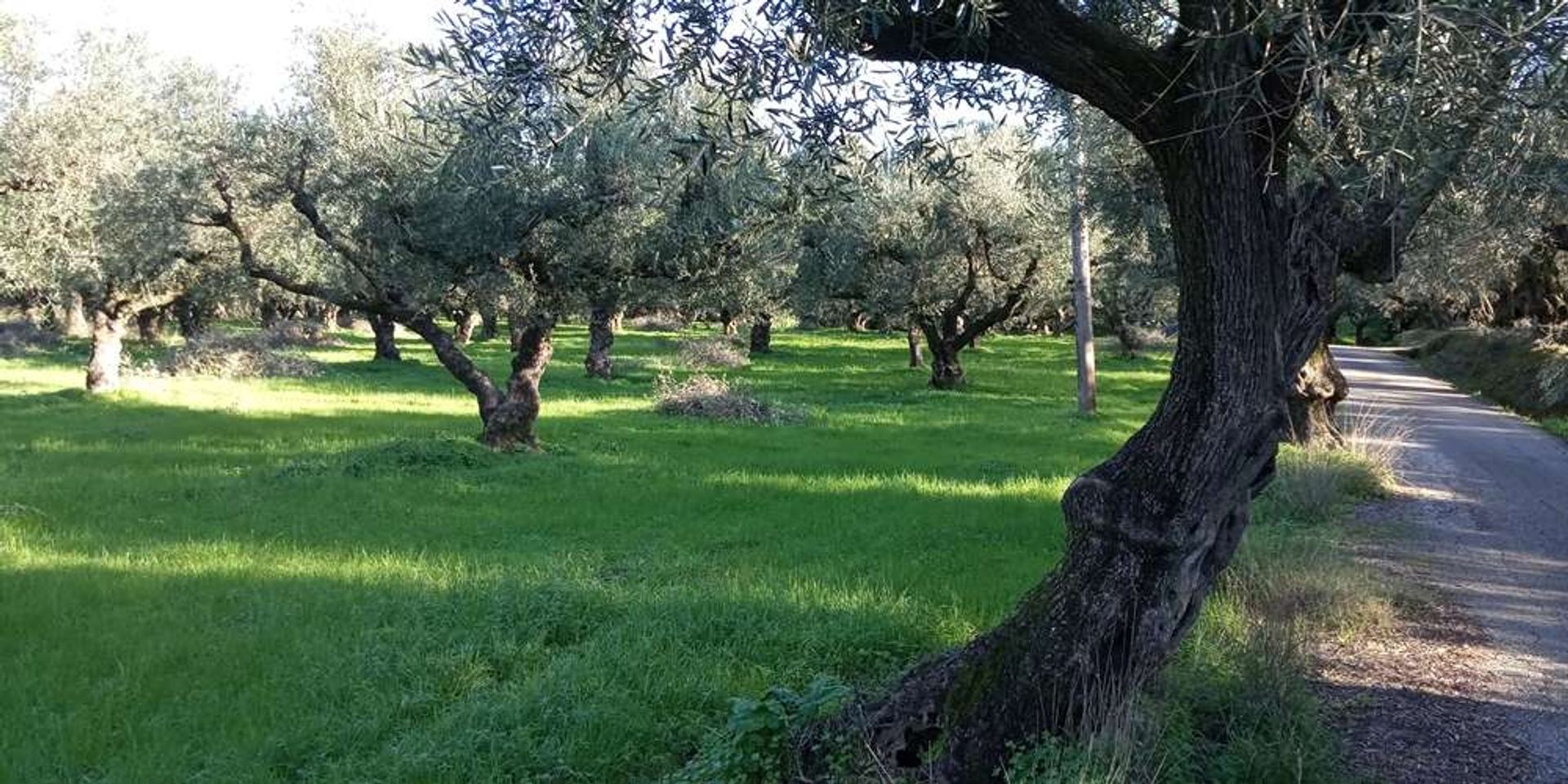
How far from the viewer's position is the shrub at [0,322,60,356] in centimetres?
4024

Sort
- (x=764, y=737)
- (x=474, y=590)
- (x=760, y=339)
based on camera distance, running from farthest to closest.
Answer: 1. (x=760, y=339)
2. (x=474, y=590)
3. (x=764, y=737)

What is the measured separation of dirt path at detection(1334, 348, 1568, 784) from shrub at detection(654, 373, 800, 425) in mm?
11355

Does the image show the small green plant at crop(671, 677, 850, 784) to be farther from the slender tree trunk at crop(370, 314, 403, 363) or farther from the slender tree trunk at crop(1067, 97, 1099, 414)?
the slender tree trunk at crop(370, 314, 403, 363)

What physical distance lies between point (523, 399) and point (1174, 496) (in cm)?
1371

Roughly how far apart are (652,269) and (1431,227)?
10648mm

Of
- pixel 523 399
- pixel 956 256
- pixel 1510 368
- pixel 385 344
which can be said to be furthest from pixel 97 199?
pixel 1510 368

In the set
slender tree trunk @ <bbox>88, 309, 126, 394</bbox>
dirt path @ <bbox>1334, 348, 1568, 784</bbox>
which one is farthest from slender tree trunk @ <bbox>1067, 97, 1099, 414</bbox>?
slender tree trunk @ <bbox>88, 309, 126, 394</bbox>

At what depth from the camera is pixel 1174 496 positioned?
434cm

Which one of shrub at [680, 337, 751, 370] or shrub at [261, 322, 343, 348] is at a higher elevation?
shrub at [261, 322, 343, 348]

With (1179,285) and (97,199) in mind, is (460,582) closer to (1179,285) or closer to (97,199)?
(1179,285)

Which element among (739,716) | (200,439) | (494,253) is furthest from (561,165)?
(739,716)

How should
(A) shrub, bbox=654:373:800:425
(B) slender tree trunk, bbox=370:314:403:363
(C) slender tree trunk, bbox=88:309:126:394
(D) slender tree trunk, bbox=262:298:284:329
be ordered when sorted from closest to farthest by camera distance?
(A) shrub, bbox=654:373:800:425 < (C) slender tree trunk, bbox=88:309:126:394 < (B) slender tree trunk, bbox=370:314:403:363 < (D) slender tree trunk, bbox=262:298:284:329

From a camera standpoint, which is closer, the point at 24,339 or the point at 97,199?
the point at 97,199

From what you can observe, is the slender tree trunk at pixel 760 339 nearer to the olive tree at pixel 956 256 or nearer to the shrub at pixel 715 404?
the olive tree at pixel 956 256
